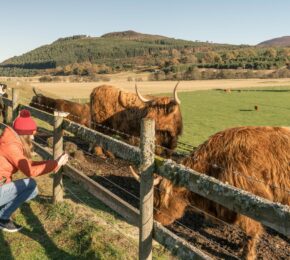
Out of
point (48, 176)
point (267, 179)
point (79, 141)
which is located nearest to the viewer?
point (267, 179)

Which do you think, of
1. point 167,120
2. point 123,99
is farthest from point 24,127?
point 123,99

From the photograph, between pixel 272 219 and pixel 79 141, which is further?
pixel 79 141

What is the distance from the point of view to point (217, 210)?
5203 mm

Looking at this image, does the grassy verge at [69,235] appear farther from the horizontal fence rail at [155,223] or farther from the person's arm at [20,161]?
the person's arm at [20,161]

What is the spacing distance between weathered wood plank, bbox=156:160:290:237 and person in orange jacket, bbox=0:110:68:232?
1782 millimetres

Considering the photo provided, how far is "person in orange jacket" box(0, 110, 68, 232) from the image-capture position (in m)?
4.68

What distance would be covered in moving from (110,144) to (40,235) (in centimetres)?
183

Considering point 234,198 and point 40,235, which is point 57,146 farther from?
point 234,198

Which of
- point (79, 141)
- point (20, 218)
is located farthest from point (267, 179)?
point (79, 141)

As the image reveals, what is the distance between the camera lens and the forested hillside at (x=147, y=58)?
10012 cm

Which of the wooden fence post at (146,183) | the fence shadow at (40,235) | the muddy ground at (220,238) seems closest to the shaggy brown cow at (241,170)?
the muddy ground at (220,238)

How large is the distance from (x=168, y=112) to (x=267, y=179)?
597cm

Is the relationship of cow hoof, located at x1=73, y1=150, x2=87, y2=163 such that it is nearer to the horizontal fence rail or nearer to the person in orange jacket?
the horizontal fence rail

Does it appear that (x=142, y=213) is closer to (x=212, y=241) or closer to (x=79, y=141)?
(x=212, y=241)
